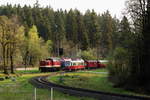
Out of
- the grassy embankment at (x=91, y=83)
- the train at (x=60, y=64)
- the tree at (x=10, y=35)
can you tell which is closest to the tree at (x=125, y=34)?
the grassy embankment at (x=91, y=83)

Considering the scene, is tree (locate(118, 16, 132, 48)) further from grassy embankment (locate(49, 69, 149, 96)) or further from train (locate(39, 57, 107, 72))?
train (locate(39, 57, 107, 72))

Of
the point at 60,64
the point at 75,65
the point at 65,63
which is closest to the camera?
the point at 65,63

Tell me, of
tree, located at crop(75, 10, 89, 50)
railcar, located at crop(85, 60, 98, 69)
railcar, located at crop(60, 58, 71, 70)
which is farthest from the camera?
tree, located at crop(75, 10, 89, 50)

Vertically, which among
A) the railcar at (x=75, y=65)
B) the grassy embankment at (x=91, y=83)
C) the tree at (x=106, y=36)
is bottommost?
the grassy embankment at (x=91, y=83)

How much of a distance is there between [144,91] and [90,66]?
50.5 meters

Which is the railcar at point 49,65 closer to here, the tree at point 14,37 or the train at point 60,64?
the train at point 60,64

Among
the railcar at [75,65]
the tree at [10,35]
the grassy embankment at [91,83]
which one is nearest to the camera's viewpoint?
the grassy embankment at [91,83]

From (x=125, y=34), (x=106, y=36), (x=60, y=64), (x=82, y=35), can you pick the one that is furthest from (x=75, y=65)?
(x=82, y=35)

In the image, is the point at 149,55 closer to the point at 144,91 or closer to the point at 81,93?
the point at 144,91

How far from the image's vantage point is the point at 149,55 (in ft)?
113

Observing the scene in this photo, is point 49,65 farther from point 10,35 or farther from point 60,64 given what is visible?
point 10,35

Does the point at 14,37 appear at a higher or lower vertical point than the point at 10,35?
lower

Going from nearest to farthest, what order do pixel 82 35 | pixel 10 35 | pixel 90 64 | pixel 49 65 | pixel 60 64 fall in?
pixel 10 35
pixel 49 65
pixel 60 64
pixel 90 64
pixel 82 35

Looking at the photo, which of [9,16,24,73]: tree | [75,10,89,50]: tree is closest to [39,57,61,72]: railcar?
[9,16,24,73]: tree
